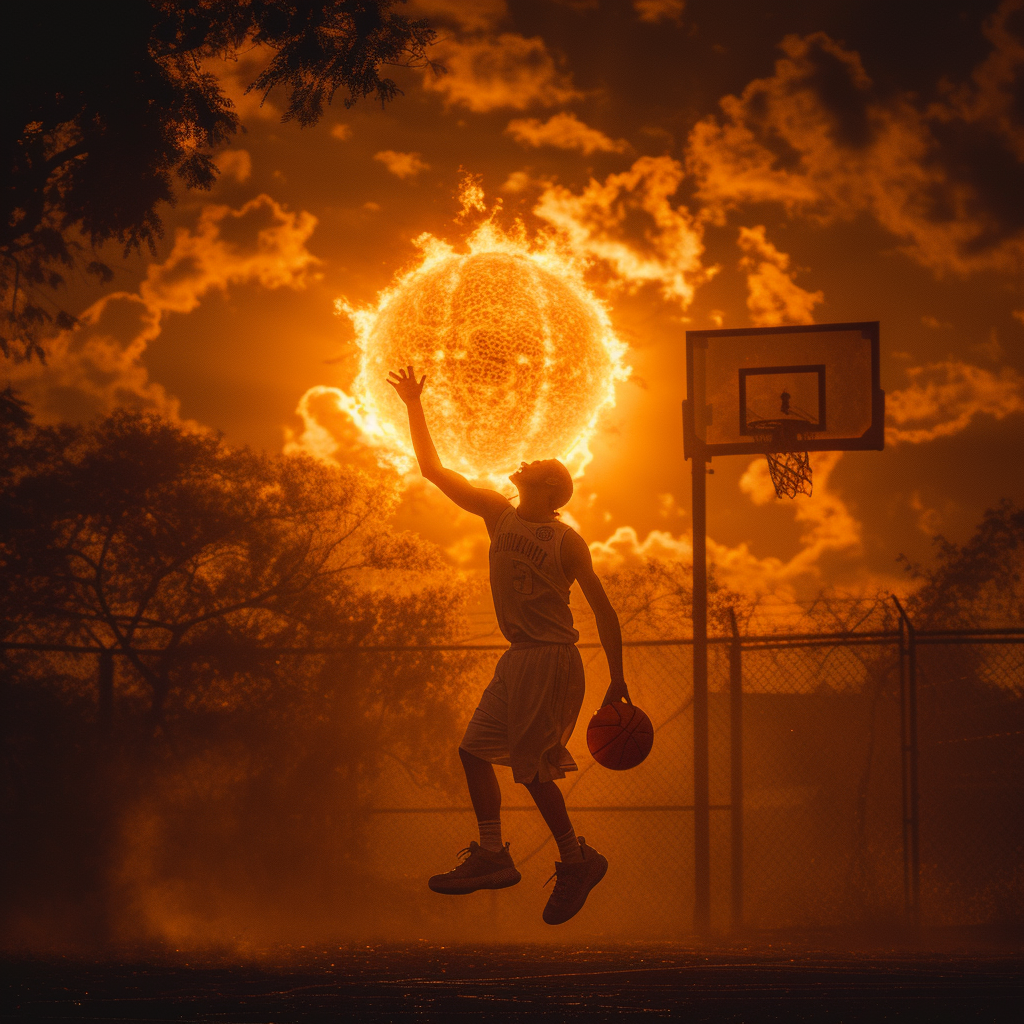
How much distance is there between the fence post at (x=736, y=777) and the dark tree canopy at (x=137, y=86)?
5.62 metres

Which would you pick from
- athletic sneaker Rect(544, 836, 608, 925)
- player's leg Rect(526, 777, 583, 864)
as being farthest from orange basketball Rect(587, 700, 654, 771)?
athletic sneaker Rect(544, 836, 608, 925)

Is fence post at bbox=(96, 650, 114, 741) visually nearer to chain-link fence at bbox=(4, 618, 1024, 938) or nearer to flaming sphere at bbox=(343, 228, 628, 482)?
chain-link fence at bbox=(4, 618, 1024, 938)

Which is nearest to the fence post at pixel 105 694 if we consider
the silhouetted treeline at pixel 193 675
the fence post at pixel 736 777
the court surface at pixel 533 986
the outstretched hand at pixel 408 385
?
the silhouetted treeline at pixel 193 675

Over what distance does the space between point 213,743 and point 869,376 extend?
7426mm

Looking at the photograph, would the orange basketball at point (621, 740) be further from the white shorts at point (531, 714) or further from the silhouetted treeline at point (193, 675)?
the silhouetted treeline at point (193, 675)

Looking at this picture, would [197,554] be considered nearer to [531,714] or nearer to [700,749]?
[700,749]

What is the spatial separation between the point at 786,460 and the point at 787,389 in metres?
0.67

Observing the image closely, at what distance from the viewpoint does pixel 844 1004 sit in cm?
496

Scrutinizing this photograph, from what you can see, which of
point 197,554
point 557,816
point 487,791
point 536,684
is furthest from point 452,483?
point 197,554

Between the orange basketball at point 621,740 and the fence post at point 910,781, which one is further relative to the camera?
the fence post at point 910,781

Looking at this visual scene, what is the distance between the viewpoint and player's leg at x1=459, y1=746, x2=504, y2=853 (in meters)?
5.62

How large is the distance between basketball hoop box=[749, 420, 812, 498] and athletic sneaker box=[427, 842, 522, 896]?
6019 millimetres

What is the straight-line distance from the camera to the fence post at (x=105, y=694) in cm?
1088

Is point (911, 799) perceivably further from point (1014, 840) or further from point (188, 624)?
point (188, 624)
